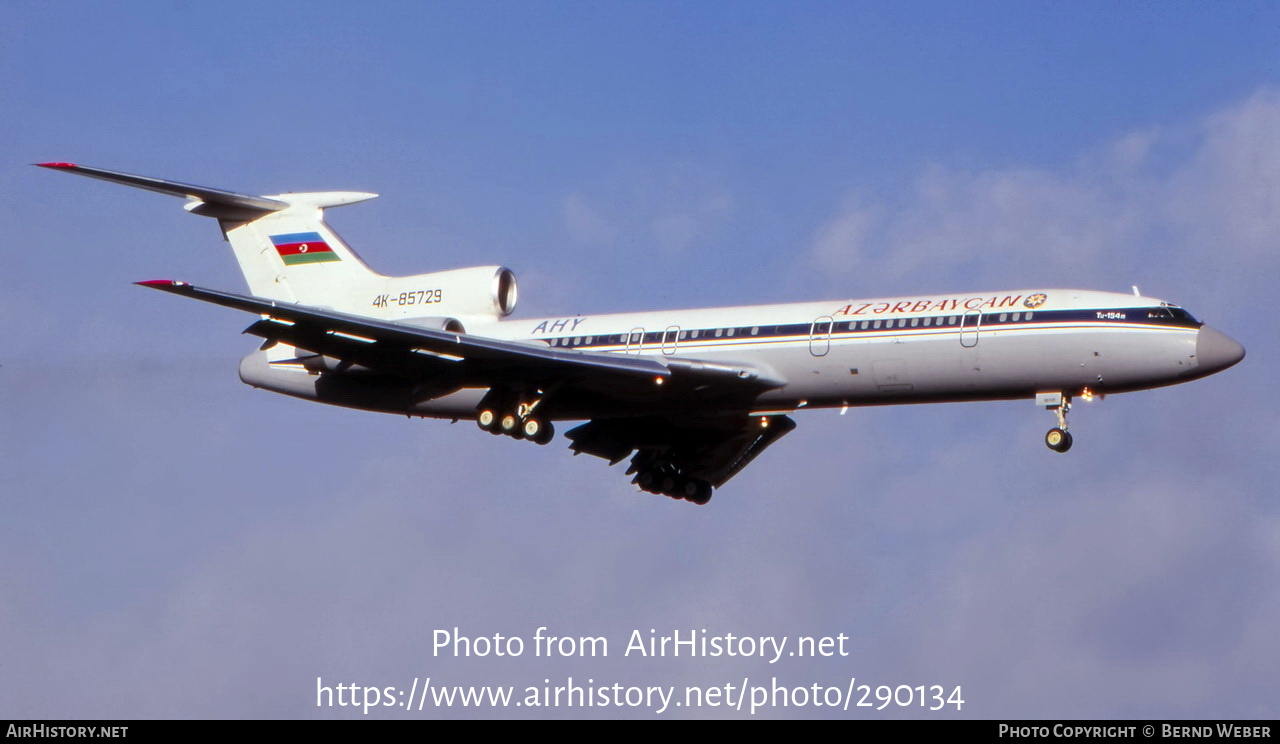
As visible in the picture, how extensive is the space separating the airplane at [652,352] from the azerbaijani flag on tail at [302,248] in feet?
0.14

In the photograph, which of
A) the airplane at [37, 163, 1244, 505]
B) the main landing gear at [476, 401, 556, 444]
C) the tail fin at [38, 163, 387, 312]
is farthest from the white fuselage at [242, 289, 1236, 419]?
the tail fin at [38, 163, 387, 312]

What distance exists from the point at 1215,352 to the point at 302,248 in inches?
716

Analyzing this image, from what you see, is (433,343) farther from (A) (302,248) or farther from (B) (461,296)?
(A) (302,248)

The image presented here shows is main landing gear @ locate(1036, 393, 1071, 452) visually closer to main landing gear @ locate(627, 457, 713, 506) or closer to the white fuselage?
the white fuselage

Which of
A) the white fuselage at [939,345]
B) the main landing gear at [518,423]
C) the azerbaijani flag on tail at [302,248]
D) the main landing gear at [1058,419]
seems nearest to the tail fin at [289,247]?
the azerbaijani flag on tail at [302,248]

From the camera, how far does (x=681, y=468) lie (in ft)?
119

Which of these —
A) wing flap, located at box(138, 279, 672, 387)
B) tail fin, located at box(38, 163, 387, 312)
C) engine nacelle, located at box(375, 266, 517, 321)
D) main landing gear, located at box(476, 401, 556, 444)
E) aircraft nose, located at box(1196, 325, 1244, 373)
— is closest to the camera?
aircraft nose, located at box(1196, 325, 1244, 373)

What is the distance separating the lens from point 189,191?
3353 centimetres

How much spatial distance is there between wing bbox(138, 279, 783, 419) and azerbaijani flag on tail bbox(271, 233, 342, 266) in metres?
3.52

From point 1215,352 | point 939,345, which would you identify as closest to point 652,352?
point 939,345

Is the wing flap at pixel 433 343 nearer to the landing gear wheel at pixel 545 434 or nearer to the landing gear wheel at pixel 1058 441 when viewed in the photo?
the landing gear wheel at pixel 545 434

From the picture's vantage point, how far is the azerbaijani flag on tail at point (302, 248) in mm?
35281

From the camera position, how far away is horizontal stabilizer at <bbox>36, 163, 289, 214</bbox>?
1183 inches
